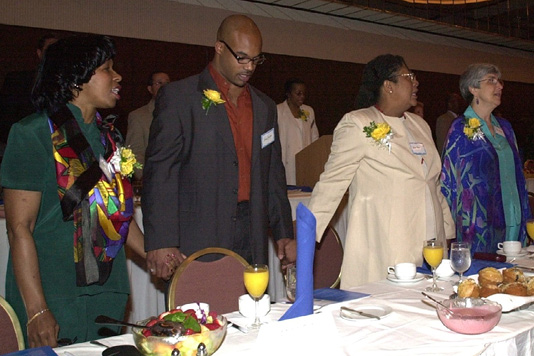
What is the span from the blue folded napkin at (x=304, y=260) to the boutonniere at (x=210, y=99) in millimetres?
976

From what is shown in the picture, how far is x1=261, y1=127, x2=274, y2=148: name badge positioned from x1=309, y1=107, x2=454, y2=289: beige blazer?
0.30 metres

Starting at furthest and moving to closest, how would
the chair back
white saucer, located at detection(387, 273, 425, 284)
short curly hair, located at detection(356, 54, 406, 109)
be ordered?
1. the chair back
2. short curly hair, located at detection(356, 54, 406, 109)
3. white saucer, located at detection(387, 273, 425, 284)

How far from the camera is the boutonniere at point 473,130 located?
10.5ft

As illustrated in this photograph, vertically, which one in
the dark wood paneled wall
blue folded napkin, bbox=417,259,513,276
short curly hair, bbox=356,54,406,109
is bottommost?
blue folded napkin, bbox=417,259,513,276

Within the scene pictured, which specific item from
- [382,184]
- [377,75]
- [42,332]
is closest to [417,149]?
[382,184]

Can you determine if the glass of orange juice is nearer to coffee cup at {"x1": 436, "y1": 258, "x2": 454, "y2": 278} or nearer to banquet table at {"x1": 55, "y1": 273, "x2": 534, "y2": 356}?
banquet table at {"x1": 55, "y1": 273, "x2": 534, "y2": 356}

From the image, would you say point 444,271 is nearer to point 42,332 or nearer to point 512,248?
point 512,248

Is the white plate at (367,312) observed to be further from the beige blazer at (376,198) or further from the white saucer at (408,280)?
the beige blazer at (376,198)

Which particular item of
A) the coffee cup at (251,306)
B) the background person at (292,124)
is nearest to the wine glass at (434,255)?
the coffee cup at (251,306)

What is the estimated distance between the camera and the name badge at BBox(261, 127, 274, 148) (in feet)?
8.14

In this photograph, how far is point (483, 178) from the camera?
3184 millimetres

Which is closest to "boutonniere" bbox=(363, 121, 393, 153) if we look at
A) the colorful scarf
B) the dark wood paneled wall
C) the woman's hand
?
the colorful scarf

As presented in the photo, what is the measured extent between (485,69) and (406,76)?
0.94 metres

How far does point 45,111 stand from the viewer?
192 centimetres
